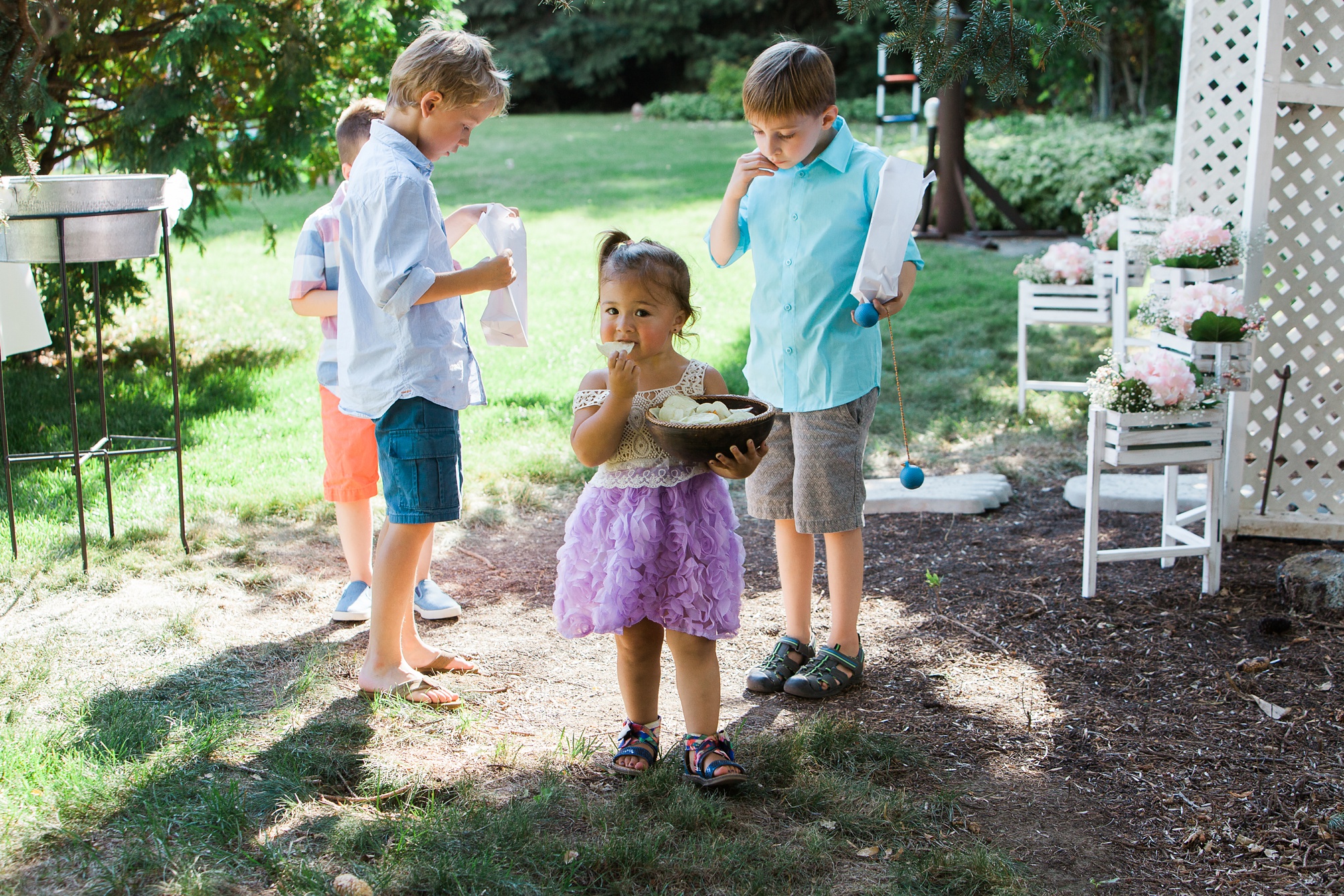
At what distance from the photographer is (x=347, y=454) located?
3.59 meters

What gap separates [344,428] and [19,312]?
140 cm

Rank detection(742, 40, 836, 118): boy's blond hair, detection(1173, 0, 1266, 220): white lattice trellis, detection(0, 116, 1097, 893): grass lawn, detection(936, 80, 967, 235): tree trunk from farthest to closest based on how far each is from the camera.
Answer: detection(936, 80, 967, 235): tree trunk < detection(1173, 0, 1266, 220): white lattice trellis < detection(742, 40, 836, 118): boy's blond hair < detection(0, 116, 1097, 893): grass lawn

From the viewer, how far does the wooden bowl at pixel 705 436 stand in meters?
2.36

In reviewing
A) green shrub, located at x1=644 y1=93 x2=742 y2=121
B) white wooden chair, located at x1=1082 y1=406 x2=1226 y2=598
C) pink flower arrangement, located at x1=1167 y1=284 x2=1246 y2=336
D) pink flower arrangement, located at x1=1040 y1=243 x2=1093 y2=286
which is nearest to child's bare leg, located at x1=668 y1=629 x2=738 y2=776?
white wooden chair, located at x1=1082 y1=406 x2=1226 y2=598

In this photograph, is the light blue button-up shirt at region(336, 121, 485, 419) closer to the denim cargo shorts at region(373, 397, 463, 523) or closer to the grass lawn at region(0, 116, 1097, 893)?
the denim cargo shorts at region(373, 397, 463, 523)

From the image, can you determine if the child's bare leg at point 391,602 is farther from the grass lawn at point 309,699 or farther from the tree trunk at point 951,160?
the tree trunk at point 951,160

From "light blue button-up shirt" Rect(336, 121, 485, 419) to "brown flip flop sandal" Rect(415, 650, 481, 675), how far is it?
0.82 m

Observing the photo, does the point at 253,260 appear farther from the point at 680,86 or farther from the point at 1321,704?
the point at 680,86

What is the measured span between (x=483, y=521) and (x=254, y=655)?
Answer: 151 cm

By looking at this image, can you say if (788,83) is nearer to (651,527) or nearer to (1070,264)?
(651,527)

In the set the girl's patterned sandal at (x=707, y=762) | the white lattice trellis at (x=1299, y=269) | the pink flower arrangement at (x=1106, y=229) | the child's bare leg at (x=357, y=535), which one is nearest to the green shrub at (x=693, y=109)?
the pink flower arrangement at (x=1106, y=229)

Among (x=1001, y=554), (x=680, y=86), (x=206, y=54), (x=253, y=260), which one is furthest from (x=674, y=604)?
(x=680, y=86)

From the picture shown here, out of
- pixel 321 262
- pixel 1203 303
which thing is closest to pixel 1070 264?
pixel 1203 303

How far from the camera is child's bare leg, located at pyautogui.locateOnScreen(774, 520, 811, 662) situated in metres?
3.30
